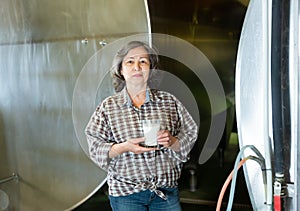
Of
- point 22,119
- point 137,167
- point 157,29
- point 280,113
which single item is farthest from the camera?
point 22,119

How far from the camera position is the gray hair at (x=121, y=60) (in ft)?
3.94

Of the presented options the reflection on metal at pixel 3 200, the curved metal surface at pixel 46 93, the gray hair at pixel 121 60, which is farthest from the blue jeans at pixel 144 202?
the reflection on metal at pixel 3 200

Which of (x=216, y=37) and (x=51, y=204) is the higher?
(x=216, y=37)

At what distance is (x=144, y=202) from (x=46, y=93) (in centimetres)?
80

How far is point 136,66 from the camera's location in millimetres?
1149

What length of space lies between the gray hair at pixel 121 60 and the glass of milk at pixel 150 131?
17cm

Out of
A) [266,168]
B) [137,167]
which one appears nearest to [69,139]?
[137,167]

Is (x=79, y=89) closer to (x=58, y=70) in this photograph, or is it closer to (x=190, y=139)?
(x=58, y=70)

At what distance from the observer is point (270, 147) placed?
0.64 metres

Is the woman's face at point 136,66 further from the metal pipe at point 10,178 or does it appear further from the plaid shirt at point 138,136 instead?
the metal pipe at point 10,178

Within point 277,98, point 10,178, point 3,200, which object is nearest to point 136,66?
point 277,98

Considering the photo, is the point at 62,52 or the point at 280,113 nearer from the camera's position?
the point at 280,113

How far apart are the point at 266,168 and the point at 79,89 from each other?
1.06 m

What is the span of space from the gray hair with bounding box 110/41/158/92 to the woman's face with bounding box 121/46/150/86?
0.02 m
